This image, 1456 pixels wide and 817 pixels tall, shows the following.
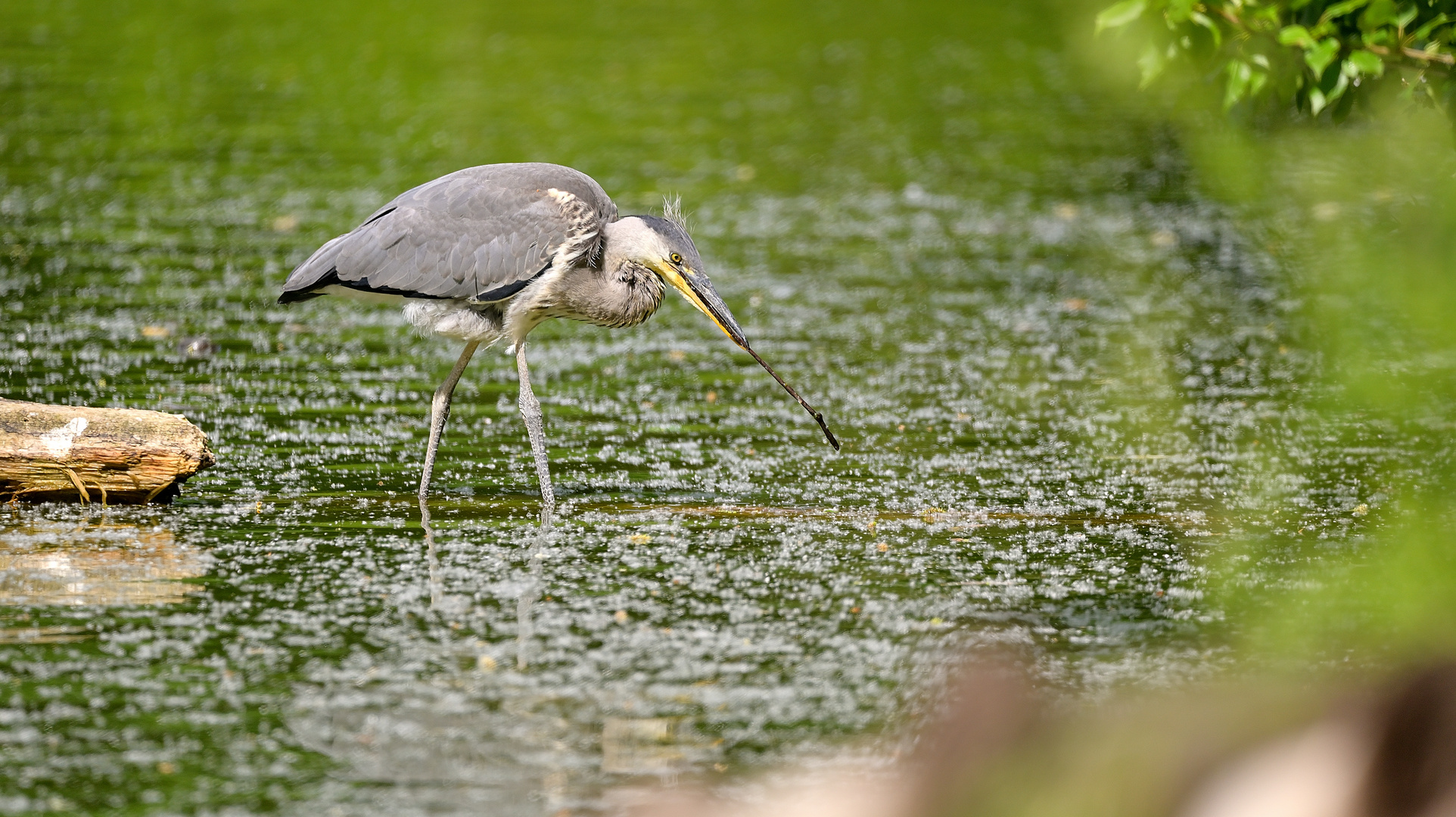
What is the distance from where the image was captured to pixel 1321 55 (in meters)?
4.57

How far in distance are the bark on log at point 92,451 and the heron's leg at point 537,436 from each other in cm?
116

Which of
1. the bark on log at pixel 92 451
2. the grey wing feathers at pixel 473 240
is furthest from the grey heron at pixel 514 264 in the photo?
the bark on log at pixel 92 451

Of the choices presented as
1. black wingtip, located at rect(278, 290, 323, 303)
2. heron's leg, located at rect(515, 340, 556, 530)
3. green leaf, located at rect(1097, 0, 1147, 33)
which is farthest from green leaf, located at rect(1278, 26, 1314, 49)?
black wingtip, located at rect(278, 290, 323, 303)

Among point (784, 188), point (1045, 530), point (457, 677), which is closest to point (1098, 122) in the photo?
point (784, 188)

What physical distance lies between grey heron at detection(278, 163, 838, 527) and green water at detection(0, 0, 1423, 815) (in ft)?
2.14

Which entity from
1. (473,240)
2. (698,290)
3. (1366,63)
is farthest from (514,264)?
(1366,63)

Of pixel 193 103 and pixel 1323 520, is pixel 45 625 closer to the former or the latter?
pixel 1323 520

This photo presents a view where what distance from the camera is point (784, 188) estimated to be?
1245cm

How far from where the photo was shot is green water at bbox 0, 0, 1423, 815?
423 centimetres

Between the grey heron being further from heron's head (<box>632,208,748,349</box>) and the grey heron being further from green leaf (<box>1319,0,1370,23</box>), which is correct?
green leaf (<box>1319,0,1370,23</box>)

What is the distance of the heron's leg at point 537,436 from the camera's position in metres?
6.02

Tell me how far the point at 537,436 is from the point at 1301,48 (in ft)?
9.84

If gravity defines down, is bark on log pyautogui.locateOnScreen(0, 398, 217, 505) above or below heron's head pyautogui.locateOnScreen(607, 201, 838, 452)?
below

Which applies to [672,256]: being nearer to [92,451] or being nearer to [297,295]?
[297,295]
